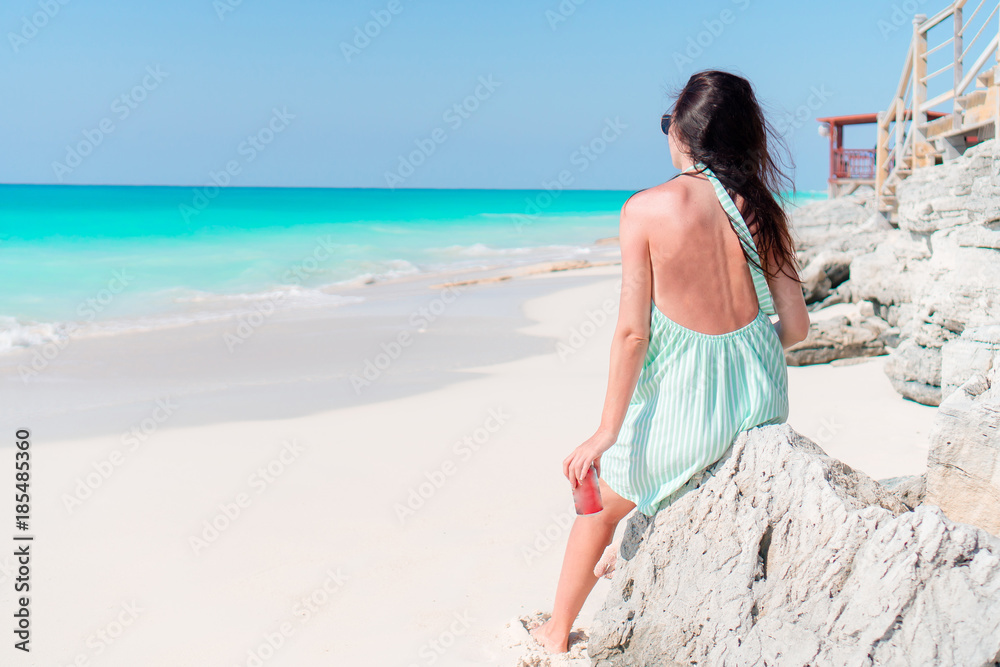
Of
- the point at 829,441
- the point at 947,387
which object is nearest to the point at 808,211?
the point at 829,441

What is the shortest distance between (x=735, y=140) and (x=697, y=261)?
369mm

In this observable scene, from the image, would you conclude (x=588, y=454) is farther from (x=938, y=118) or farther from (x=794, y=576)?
(x=938, y=118)

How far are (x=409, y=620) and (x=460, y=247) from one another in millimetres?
29924

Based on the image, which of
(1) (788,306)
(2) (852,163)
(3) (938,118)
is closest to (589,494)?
(1) (788,306)

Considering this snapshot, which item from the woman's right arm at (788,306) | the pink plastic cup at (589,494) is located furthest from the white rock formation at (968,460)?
the pink plastic cup at (589,494)

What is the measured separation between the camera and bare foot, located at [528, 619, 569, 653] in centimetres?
266

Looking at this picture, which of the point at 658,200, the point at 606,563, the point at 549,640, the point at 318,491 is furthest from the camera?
the point at 318,491

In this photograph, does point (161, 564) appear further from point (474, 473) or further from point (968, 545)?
point (968, 545)

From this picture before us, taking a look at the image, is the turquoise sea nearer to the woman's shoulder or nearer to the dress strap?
the dress strap

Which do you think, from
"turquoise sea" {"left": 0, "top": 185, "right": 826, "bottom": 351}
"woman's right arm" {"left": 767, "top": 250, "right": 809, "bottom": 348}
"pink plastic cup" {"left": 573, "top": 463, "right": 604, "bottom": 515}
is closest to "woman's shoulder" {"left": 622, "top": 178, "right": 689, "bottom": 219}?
"woman's right arm" {"left": 767, "top": 250, "right": 809, "bottom": 348}

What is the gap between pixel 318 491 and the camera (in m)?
4.61

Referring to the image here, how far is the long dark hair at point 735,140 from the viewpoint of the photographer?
217 centimetres

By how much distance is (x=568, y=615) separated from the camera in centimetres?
263

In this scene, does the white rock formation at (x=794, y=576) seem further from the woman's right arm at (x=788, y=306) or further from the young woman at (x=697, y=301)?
the woman's right arm at (x=788, y=306)
